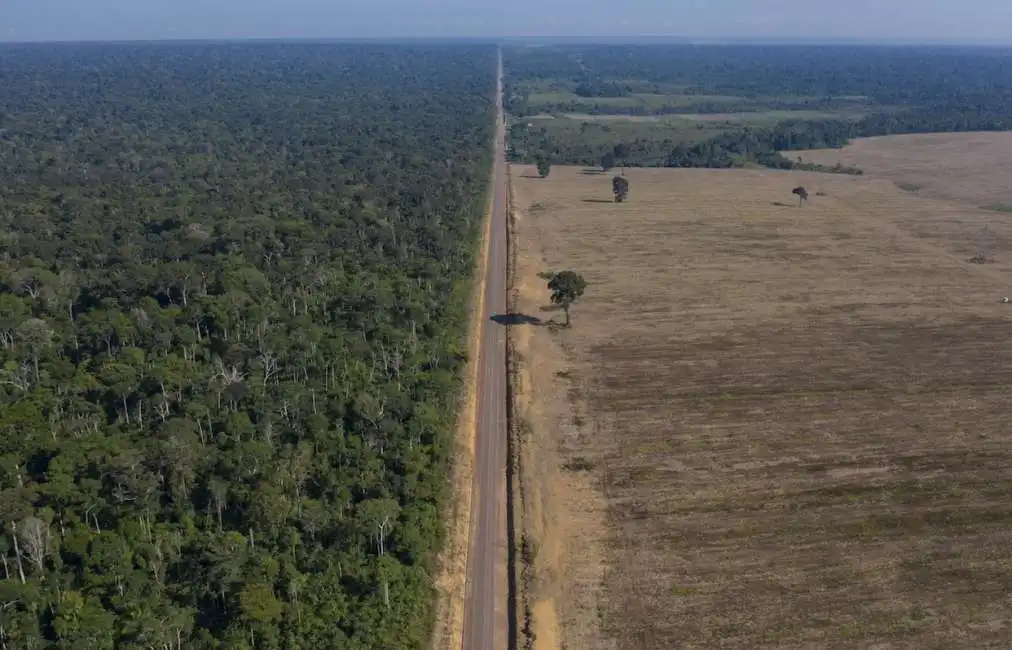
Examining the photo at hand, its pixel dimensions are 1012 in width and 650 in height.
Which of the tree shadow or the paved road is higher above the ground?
the tree shadow

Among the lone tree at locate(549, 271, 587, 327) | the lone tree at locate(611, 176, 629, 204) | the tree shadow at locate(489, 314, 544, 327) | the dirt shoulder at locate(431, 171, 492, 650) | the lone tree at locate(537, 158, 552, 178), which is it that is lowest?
the dirt shoulder at locate(431, 171, 492, 650)

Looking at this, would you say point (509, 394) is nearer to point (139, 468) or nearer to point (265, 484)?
point (265, 484)

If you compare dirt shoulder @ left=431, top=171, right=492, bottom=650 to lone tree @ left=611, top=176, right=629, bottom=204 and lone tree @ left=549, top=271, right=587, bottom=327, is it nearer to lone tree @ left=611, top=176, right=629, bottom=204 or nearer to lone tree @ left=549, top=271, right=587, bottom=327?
lone tree @ left=549, top=271, right=587, bottom=327

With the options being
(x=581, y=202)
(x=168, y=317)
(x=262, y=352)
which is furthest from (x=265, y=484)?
(x=581, y=202)

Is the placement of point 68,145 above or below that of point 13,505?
above

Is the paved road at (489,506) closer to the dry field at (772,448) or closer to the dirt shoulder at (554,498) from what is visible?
the dirt shoulder at (554,498)

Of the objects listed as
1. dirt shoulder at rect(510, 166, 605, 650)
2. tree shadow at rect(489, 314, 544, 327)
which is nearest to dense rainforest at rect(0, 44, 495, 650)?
tree shadow at rect(489, 314, 544, 327)

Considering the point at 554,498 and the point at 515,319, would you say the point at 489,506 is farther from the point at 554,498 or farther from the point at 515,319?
the point at 515,319
